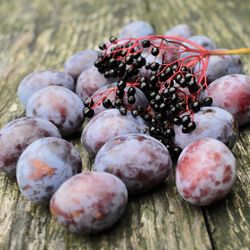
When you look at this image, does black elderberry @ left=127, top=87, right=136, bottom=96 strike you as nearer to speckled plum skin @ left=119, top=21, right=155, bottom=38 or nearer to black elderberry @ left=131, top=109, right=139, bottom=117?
black elderberry @ left=131, top=109, right=139, bottom=117

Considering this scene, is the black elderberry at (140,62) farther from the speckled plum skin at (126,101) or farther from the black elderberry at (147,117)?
the black elderberry at (147,117)

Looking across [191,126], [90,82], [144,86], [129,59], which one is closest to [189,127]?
[191,126]

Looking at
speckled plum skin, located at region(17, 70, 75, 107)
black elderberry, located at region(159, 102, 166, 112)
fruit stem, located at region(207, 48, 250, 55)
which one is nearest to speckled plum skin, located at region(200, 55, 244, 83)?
fruit stem, located at region(207, 48, 250, 55)

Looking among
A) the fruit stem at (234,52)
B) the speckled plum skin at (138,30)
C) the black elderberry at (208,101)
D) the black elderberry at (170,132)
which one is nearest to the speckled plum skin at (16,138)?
the black elderberry at (170,132)

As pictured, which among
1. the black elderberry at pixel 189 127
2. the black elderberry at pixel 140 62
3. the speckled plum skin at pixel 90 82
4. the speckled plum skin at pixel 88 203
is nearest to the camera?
the speckled plum skin at pixel 88 203

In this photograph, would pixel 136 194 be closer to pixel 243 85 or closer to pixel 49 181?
pixel 49 181
